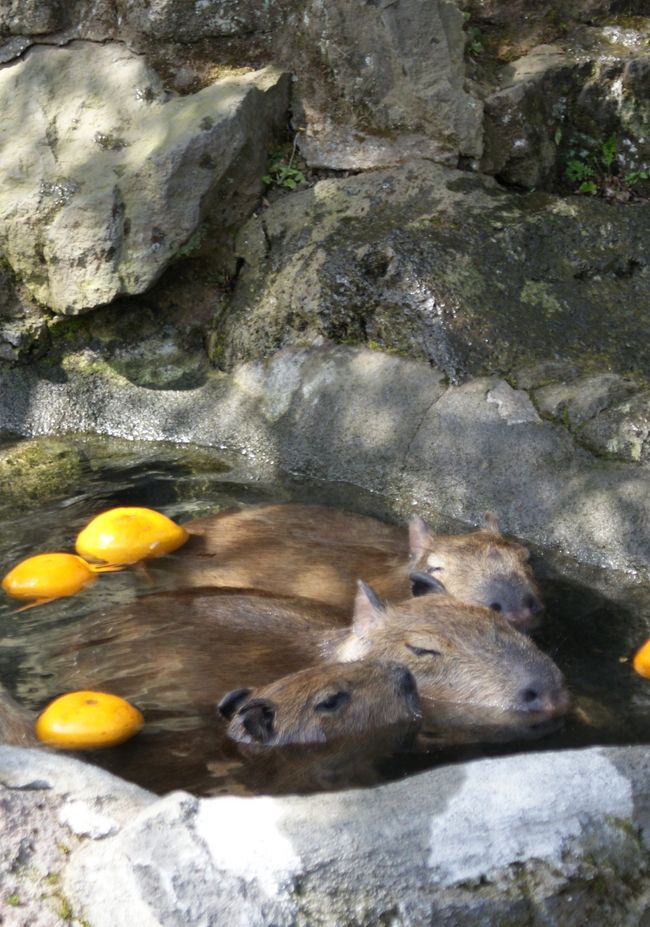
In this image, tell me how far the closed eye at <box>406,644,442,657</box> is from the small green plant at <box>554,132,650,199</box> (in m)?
4.57

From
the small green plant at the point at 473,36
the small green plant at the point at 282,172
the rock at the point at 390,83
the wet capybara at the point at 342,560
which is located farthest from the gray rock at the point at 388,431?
the small green plant at the point at 473,36

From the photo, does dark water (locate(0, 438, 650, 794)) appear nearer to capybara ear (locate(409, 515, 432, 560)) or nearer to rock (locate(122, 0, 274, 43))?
capybara ear (locate(409, 515, 432, 560))

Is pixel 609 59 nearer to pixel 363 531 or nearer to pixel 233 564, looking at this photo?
pixel 363 531

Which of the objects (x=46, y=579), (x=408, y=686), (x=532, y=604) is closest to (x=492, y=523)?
(x=532, y=604)

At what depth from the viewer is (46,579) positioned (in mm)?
6258

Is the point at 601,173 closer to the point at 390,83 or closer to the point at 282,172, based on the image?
the point at 390,83

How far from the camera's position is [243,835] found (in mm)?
3523

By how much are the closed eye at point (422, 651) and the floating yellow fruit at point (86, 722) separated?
1207 millimetres

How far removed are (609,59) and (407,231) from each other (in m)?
2.17

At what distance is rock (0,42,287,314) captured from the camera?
27.7ft

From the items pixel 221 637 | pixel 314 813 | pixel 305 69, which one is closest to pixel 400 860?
pixel 314 813

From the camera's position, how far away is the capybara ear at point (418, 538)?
21.5 ft

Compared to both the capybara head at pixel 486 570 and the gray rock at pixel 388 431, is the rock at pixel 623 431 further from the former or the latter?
the capybara head at pixel 486 570

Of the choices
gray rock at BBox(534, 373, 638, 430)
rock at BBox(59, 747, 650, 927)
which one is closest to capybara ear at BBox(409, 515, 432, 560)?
gray rock at BBox(534, 373, 638, 430)
